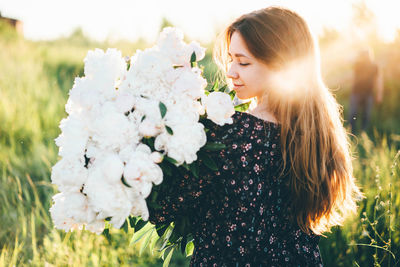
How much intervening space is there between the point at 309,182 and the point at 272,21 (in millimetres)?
854

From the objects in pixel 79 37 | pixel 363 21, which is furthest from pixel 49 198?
pixel 363 21

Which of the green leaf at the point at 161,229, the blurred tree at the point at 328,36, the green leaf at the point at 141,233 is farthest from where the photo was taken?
the blurred tree at the point at 328,36

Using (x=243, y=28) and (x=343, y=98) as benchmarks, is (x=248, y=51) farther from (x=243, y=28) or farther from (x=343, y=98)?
(x=343, y=98)

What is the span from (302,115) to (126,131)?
3.07 ft

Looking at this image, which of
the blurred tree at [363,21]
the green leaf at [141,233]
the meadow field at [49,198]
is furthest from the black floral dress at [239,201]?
the blurred tree at [363,21]

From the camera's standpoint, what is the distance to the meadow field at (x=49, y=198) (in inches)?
105

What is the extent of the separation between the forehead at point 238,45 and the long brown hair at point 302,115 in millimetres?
22

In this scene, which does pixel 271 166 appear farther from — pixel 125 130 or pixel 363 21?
pixel 363 21

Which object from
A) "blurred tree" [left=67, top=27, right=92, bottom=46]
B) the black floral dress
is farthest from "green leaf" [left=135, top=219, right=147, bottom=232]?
"blurred tree" [left=67, top=27, right=92, bottom=46]

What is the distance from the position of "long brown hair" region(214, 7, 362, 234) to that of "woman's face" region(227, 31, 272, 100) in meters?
0.03

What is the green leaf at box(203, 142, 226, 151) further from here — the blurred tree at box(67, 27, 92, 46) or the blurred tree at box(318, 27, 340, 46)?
the blurred tree at box(67, 27, 92, 46)

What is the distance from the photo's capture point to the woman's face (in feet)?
5.85

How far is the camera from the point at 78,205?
50.6 inches

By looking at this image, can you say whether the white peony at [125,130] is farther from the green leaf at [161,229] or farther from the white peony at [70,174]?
the green leaf at [161,229]
